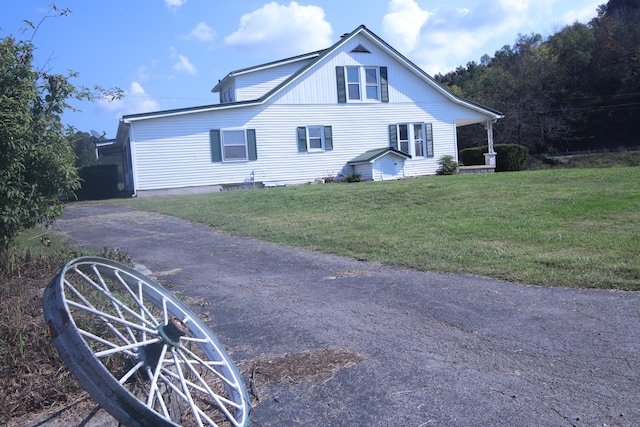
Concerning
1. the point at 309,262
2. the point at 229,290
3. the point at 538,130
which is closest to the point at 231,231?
the point at 309,262

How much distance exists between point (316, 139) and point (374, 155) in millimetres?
2770

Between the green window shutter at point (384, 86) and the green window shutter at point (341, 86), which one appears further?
the green window shutter at point (384, 86)

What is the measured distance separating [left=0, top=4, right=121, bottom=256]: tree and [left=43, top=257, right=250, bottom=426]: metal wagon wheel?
1851 millimetres

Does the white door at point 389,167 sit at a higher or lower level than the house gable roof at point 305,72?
lower

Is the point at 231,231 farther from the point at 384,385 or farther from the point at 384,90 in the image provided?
the point at 384,90

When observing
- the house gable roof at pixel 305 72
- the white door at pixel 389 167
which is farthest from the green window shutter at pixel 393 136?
the house gable roof at pixel 305 72

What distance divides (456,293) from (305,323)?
5.96 ft

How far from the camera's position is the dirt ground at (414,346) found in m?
3.56

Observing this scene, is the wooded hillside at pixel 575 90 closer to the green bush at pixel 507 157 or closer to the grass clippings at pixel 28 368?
the green bush at pixel 507 157

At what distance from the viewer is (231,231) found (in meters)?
11.4

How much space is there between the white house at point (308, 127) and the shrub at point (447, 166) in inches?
16.5

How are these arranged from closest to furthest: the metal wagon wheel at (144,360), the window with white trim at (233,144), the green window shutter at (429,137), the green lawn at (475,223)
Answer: the metal wagon wheel at (144,360)
the green lawn at (475,223)
the window with white trim at (233,144)
the green window shutter at (429,137)

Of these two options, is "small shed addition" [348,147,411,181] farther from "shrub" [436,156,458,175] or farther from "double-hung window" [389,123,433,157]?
"shrub" [436,156,458,175]

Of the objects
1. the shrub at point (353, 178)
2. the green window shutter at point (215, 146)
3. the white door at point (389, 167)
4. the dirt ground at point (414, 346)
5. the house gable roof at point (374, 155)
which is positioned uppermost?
the green window shutter at point (215, 146)
